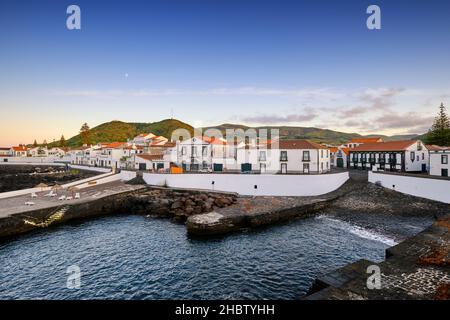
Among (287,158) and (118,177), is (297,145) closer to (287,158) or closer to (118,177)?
(287,158)

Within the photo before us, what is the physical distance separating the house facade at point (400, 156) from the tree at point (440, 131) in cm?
2191

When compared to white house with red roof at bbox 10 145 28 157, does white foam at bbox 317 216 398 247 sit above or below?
below

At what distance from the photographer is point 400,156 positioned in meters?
43.3

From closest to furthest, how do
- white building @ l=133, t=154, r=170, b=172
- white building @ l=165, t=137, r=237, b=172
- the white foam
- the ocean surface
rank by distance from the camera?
the ocean surface → the white foam → white building @ l=165, t=137, r=237, b=172 → white building @ l=133, t=154, r=170, b=172

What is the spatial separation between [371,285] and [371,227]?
1589 centimetres

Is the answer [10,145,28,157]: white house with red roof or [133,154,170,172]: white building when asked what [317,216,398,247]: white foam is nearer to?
[133,154,170,172]: white building

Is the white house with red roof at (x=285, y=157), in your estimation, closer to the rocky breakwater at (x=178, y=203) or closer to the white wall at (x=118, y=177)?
the rocky breakwater at (x=178, y=203)

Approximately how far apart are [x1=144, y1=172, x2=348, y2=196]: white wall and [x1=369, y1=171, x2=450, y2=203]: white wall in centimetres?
615

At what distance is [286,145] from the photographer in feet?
143

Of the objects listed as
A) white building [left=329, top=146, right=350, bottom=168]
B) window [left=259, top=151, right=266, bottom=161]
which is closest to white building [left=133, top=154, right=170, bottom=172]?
window [left=259, top=151, right=266, bottom=161]

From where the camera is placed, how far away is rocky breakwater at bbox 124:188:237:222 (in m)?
29.8

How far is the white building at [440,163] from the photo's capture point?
34.2m

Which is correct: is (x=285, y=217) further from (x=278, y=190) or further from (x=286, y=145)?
(x=286, y=145)
